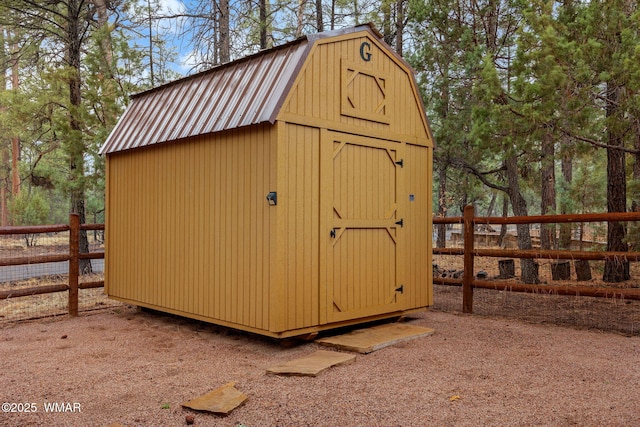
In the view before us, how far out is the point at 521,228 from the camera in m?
9.63

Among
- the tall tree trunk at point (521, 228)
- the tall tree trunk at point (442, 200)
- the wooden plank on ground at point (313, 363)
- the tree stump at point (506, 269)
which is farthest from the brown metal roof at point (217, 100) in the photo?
the tall tree trunk at point (442, 200)

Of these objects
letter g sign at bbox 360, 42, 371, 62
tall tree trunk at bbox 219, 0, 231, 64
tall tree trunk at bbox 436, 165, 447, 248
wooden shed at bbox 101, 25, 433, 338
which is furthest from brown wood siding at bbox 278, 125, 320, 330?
tall tree trunk at bbox 436, 165, 447, 248

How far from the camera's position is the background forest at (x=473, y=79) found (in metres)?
5.87

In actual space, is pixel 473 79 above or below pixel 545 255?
above

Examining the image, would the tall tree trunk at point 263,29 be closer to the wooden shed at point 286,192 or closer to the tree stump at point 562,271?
the wooden shed at point 286,192

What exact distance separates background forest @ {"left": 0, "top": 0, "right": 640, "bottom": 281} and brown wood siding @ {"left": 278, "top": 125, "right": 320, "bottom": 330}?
106 inches

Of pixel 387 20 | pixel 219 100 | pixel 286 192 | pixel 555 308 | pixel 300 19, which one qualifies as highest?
pixel 300 19

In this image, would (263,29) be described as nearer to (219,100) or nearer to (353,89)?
(219,100)

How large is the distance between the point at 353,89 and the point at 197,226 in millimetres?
2423

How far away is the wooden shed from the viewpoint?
16.6 ft

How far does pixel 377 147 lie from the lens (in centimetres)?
602

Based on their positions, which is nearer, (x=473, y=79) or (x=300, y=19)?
(x=473, y=79)

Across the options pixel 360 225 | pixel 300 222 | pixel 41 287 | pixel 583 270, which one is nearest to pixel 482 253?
pixel 360 225

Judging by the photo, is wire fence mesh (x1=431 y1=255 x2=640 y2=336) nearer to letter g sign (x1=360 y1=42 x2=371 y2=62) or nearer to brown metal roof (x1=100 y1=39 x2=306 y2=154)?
letter g sign (x1=360 y1=42 x2=371 y2=62)
